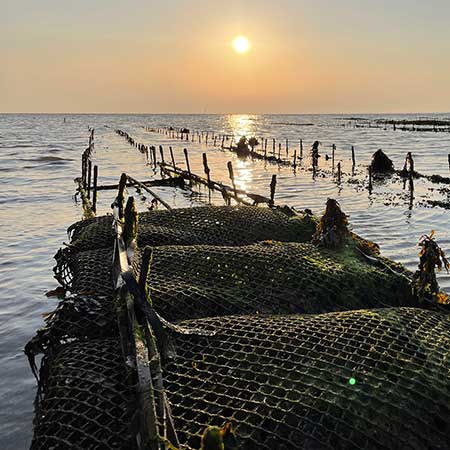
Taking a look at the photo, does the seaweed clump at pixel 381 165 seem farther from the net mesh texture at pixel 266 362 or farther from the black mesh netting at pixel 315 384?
the black mesh netting at pixel 315 384

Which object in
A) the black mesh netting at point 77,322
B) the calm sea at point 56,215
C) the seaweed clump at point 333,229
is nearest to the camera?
the black mesh netting at point 77,322

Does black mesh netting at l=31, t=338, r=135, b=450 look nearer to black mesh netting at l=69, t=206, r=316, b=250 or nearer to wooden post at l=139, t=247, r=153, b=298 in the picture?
wooden post at l=139, t=247, r=153, b=298

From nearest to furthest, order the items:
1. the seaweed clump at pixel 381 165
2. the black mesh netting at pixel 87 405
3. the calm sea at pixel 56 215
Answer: the black mesh netting at pixel 87 405 < the calm sea at pixel 56 215 < the seaweed clump at pixel 381 165

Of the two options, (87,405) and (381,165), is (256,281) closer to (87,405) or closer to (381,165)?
(87,405)

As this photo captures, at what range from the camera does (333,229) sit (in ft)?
21.5

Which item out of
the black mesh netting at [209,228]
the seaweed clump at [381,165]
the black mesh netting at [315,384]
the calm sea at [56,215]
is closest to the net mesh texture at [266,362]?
the black mesh netting at [315,384]

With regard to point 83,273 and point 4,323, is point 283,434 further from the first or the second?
point 4,323

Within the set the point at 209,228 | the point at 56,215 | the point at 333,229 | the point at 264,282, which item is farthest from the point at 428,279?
the point at 56,215

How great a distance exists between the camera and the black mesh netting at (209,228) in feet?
23.5

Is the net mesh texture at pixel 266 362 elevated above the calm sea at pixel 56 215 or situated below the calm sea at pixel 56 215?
above

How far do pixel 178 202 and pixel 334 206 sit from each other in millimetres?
15183

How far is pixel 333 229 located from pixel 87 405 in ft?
14.6

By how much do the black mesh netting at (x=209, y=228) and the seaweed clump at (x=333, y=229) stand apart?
91 cm

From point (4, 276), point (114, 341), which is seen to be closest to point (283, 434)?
point (114, 341)
